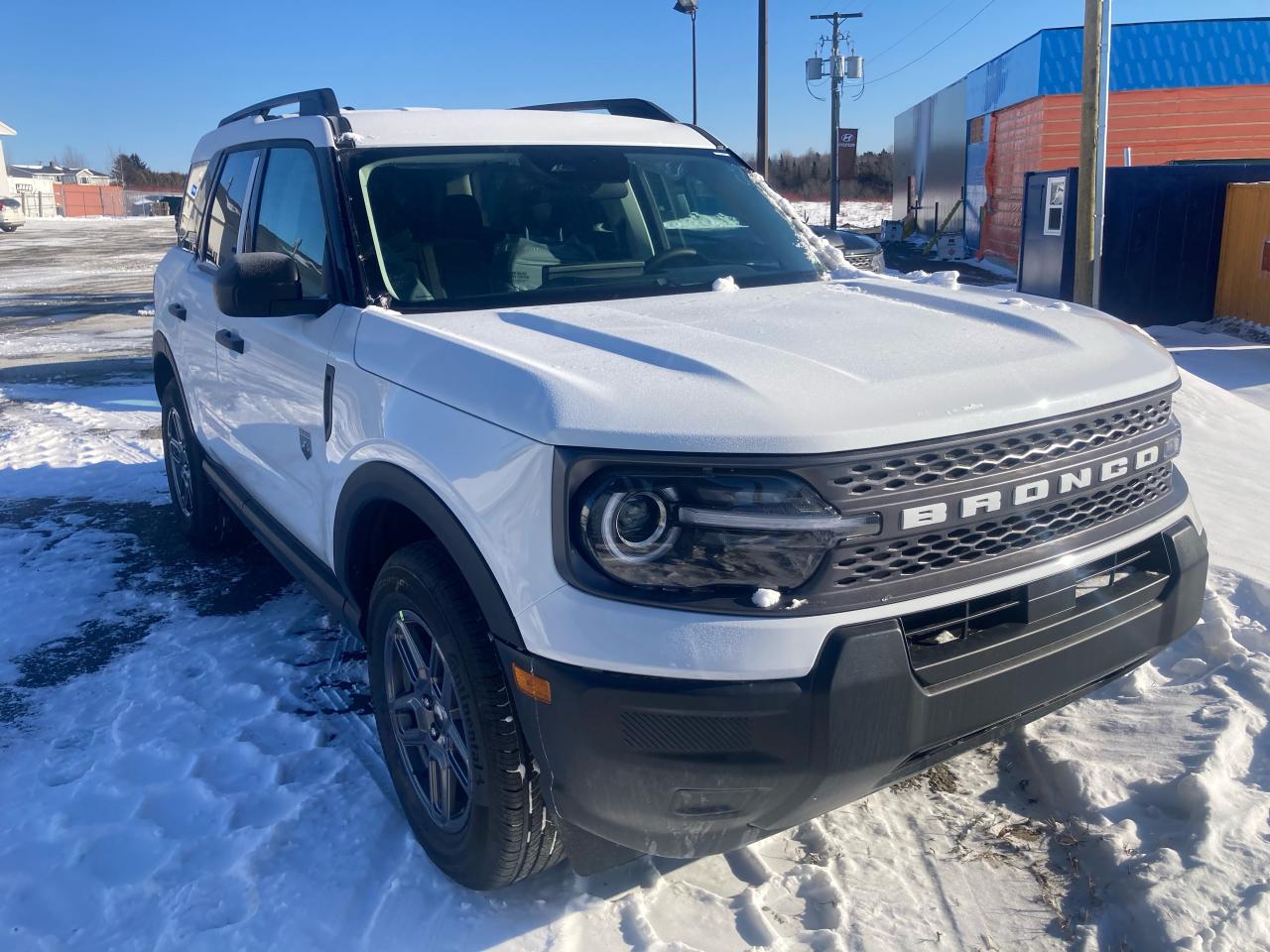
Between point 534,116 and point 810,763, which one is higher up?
point 534,116

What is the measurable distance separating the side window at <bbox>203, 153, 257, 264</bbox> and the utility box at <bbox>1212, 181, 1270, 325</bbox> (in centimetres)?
1198

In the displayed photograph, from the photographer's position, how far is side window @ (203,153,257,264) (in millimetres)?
4312

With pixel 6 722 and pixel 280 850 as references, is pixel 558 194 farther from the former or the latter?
pixel 6 722

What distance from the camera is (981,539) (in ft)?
7.44

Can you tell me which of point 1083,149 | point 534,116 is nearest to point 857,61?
point 1083,149

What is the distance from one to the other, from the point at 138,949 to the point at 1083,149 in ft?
35.7

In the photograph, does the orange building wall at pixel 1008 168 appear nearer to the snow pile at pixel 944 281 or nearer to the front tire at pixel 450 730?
the snow pile at pixel 944 281

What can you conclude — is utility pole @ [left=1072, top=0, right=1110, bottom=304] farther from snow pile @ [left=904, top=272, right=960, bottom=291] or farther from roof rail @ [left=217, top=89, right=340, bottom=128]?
roof rail @ [left=217, top=89, right=340, bottom=128]

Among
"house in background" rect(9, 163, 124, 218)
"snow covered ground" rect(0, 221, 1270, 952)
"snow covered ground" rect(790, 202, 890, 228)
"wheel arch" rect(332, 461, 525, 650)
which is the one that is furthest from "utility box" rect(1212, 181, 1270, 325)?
"house in background" rect(9, 163, 124, 218)

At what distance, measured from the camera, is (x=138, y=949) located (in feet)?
8.36

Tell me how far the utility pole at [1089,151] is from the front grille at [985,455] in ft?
29.2

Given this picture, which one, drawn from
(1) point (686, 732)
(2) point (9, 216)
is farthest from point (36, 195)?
(1) point (686, 732)

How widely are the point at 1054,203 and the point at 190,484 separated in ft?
40.2

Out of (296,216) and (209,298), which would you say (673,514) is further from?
(209,298)
